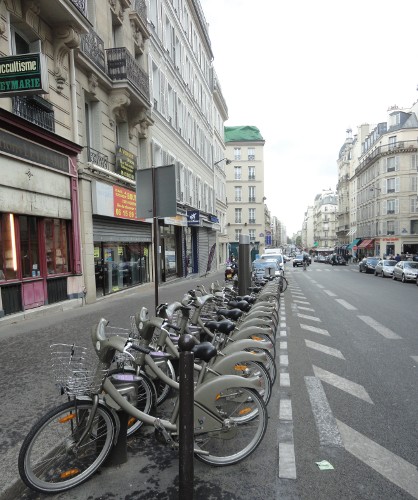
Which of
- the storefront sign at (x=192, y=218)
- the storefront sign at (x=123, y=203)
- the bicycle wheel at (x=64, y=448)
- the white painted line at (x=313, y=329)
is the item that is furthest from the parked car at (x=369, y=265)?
the bicycle wheel at (x=64, y=448)

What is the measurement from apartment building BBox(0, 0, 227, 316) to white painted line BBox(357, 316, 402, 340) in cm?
534

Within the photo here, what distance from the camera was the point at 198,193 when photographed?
27.1 m

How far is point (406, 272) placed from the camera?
22.1 meters

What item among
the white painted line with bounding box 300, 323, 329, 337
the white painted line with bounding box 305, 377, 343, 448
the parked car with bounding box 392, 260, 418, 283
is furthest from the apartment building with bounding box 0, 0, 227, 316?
the parked car with bounding box 392, 260, 418, 283

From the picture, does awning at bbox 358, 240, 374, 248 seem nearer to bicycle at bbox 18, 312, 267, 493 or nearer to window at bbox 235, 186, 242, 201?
window at bbox 235, 186, 242, 201

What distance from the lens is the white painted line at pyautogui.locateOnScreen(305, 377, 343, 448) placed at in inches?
134

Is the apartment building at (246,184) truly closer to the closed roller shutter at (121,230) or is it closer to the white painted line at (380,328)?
the closed roller shutter at (121,230)

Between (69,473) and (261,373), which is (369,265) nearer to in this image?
(261,373)

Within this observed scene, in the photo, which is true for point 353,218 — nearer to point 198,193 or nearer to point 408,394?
point 198,193

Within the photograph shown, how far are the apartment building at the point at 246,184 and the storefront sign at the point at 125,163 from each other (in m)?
46.3

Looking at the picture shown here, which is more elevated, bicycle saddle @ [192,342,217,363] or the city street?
bicycle saddle @ [192,342,217,363]

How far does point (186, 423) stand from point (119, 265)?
39.7ft

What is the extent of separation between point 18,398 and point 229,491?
262cm

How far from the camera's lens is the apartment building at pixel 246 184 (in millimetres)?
60500
